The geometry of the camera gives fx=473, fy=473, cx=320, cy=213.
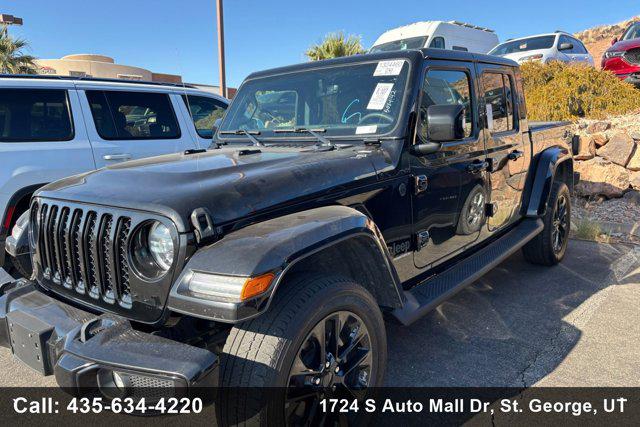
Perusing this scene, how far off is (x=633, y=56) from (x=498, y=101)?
837 centimetres

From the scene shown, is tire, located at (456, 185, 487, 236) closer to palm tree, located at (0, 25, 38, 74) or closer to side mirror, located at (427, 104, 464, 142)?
side mirror, located at (427, 104, 464, 142)

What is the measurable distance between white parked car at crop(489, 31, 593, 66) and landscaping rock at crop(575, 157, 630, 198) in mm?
4790

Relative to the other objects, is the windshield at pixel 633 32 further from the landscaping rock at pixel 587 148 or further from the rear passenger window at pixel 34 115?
the rear passenger window at pixel 34 115

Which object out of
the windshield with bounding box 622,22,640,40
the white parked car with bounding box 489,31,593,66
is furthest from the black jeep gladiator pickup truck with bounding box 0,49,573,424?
the windshield with bounding box 622,22,640,40

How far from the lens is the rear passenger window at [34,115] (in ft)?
14.2

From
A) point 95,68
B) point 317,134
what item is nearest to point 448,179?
point 317,134

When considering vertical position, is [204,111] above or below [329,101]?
above

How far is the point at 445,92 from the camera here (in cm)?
330

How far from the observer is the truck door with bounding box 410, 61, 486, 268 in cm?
294

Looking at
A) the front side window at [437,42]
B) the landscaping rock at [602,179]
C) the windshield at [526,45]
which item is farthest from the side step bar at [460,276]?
the windshield at [526,45]

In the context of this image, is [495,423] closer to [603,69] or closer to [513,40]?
[603,69]

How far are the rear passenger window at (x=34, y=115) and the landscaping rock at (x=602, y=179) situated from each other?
686 cm

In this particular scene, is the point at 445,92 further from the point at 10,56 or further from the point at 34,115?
the point at 10,56

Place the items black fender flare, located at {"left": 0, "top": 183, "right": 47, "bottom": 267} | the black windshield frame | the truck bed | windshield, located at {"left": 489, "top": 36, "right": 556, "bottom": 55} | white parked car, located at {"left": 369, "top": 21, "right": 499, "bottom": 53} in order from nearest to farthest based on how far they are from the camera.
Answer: the black windshield frame → black fender flare, located at {"left": 0, "top": 183, "right": 47, "bottom": 267} → the truck bed → white parked car, located at {"left": 369, "top": 21, "right": 499, "bottom": 53} → windshield, located at {"left": 489, "top": 36, "right": 556, "bottom": 55}
